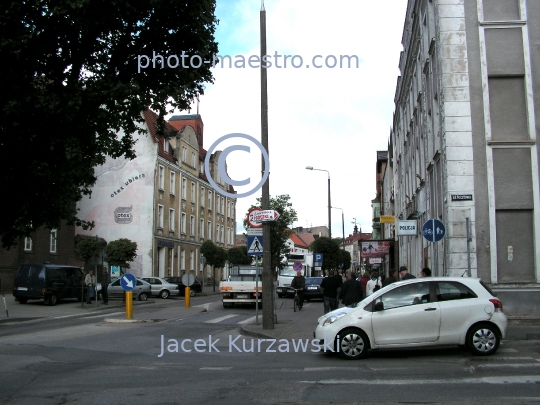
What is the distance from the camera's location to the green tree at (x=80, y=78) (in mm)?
12430

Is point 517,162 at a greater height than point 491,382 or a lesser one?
greater

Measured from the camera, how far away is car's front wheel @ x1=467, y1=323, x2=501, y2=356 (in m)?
10.5

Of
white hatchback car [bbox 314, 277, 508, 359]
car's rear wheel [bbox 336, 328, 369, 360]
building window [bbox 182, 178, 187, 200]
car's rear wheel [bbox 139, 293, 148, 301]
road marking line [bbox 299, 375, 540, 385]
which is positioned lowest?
car's rear wheel [bbox 139, 293, 148, 301]

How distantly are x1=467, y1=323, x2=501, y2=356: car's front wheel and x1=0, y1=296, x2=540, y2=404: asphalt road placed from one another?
16 cm

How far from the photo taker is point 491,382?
8.16 metres

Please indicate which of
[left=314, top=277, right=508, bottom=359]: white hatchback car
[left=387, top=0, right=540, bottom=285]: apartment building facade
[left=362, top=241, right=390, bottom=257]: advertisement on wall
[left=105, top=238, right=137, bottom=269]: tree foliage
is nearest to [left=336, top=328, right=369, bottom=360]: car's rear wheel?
[left=314, top=277, right=508, bottom=359]: white hatchback car

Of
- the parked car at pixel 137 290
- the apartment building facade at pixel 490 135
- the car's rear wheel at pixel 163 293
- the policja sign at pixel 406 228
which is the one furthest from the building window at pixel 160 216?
the apartment building facade at pixel 490 135

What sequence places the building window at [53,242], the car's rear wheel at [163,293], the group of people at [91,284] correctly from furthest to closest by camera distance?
the building window at [53,242], the car's rear wheel at [163,293], the group of people at [91,284]

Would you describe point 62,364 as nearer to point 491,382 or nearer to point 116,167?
point 491,382

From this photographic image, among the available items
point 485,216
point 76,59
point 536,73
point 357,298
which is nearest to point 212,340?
point 357,298

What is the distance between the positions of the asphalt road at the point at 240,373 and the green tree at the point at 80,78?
4.24m

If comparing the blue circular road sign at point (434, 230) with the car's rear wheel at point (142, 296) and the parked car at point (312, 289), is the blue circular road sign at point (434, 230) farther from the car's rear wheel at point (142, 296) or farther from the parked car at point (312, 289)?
the car's rear wheel at point (142, 296)

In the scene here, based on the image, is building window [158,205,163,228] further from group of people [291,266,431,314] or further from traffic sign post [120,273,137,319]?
group of people [291,266,431,314]

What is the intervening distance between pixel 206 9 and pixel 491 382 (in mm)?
10568
